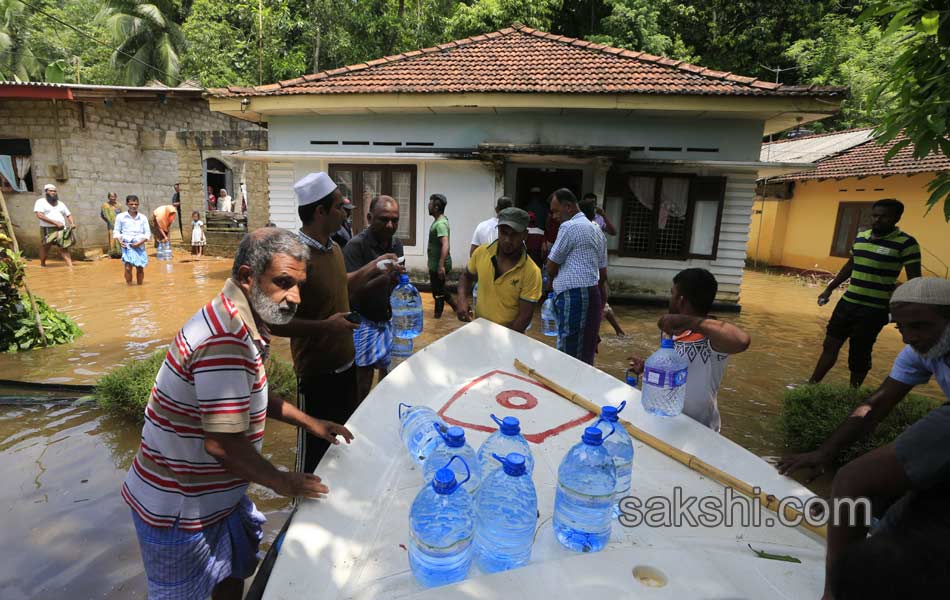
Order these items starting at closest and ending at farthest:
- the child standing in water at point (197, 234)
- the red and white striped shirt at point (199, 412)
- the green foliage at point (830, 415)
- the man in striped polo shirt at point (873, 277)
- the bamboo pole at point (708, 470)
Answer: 1. the red and white striped shirt at point (199, 412)
2. the bamboo pole at point (708, 470)
3. the green foliage at point (830, 415)
4. the man in striped polo shirt at point (873, 277)
5. the child standing in water at point (197, 234)

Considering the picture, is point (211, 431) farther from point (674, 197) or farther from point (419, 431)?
point (674, 197)

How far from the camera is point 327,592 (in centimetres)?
147

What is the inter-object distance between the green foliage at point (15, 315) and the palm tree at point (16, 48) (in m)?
27.3

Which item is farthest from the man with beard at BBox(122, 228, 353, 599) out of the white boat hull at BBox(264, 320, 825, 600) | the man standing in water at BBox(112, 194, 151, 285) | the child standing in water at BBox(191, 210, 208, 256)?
the child standing in water at BBox(191, 210, 208, 256)

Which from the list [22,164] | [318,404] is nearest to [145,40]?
[22,164]

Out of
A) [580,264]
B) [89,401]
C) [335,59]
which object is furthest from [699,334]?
[335,59]

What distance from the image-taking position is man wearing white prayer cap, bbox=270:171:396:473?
8.29ft

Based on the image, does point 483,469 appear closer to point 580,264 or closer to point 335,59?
point 580,264

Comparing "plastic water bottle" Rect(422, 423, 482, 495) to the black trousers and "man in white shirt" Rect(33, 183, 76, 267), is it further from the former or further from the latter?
"man in white shirt" Rect(33, 183, 76, 267)

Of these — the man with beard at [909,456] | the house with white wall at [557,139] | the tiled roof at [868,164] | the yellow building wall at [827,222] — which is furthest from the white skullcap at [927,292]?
the tiled roof at [868,164]

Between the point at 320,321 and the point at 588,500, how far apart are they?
154cm

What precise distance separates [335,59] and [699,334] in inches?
824

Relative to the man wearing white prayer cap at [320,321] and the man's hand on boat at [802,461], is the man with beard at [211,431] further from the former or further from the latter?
the man's hand on boat at [802,461]

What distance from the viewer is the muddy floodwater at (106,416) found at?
8.30 feet
